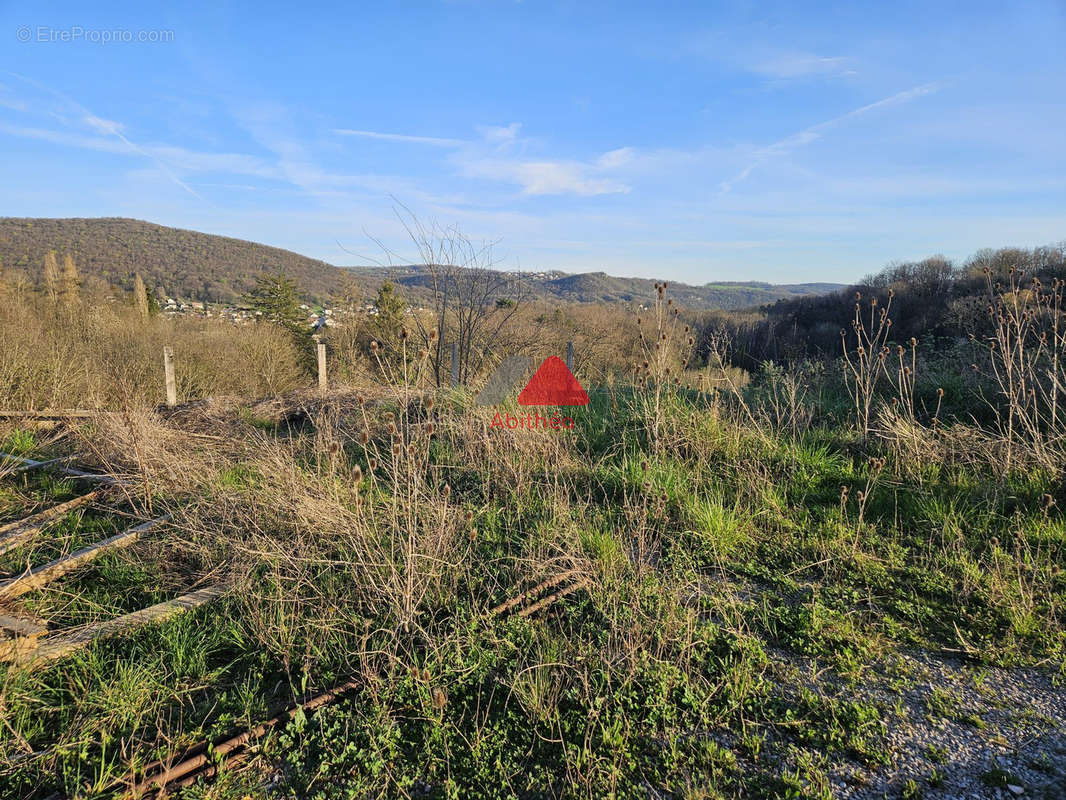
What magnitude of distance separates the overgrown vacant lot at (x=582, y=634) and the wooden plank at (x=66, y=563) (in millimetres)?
80

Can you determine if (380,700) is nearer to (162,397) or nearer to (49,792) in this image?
(49,792)

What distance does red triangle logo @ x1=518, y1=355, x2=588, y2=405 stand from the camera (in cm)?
681

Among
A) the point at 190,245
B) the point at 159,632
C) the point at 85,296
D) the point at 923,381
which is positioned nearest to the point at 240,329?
the point at 85,296

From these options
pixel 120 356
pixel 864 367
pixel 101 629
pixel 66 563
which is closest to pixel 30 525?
pixel 66 563

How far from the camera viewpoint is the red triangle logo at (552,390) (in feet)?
22.4

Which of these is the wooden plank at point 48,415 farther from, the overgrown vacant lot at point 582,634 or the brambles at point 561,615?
the overgrown vacant lot at point 582,634

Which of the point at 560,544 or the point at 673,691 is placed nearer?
the point at 673,691

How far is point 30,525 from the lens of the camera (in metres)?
4.12

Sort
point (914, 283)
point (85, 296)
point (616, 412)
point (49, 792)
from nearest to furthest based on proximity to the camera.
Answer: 1. point (49, 792)
2. point (616, 412)
3. point (85, 296)
4. point (914, 283)

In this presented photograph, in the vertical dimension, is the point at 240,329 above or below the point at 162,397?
above

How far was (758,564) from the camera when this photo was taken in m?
3.51

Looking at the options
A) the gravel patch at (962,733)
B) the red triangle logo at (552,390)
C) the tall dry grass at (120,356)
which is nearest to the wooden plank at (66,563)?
the red triangle logo at (552,390)

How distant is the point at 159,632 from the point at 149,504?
1.91 metres

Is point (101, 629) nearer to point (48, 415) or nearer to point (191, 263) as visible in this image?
point (48, 415)
